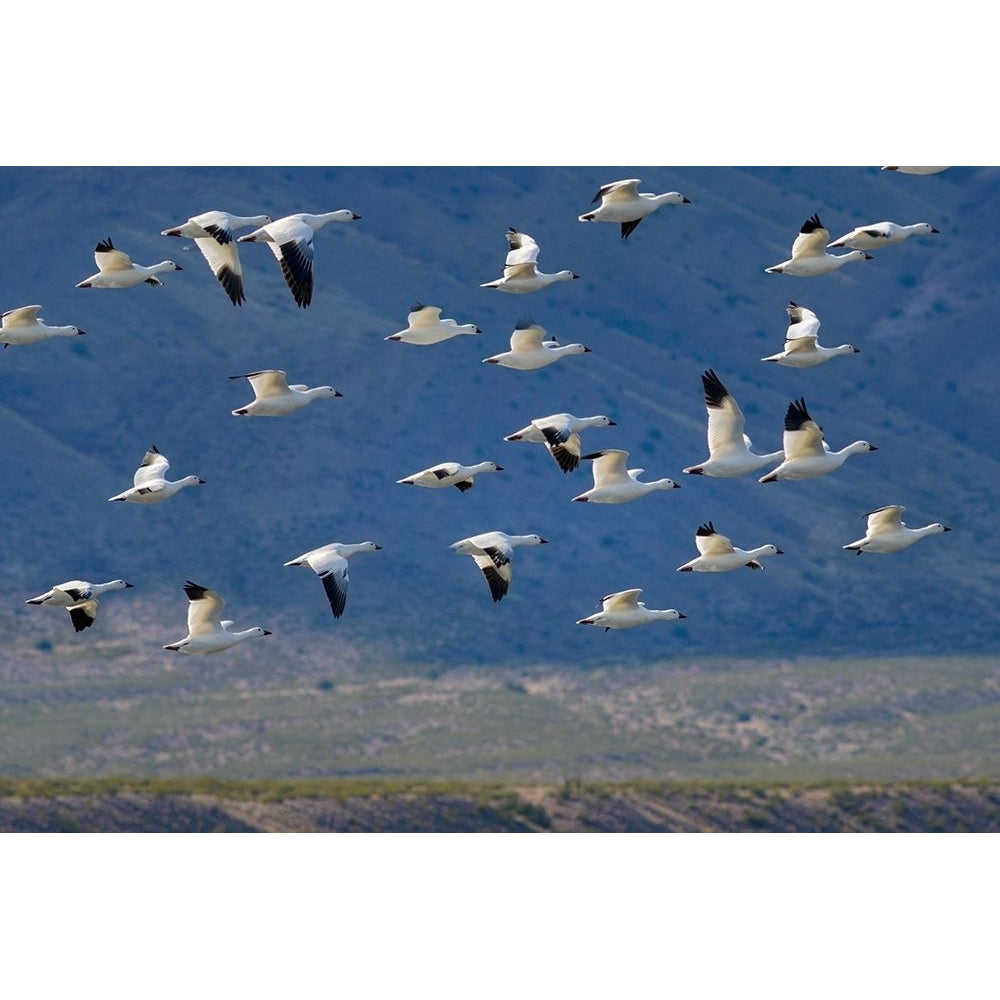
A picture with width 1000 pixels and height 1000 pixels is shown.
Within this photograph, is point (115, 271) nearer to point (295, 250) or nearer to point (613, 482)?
point (295, 250)

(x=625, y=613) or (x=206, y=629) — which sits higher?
(x=206, y=629)

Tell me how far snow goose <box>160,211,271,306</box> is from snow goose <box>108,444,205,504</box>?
7.96 feet

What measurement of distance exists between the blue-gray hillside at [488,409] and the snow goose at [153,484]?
149 ft

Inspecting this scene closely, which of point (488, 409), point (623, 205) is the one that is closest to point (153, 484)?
point (623, 205)

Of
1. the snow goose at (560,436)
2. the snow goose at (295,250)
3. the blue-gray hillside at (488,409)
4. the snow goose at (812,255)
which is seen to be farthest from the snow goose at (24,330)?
the blue-gray hillside at (488,409)

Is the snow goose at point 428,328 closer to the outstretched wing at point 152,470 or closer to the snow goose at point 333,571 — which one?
the snow goose at point 333,571

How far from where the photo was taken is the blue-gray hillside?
8531 centimetres

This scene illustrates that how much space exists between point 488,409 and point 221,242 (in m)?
58.1

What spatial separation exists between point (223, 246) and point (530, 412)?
56.9 meters

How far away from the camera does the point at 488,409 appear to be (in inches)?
3602

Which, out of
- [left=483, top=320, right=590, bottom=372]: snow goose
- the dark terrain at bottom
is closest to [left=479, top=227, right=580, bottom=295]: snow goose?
[left=483, top=320, right=590, bottom=372]: snow goose

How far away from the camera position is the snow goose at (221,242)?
33.5 meters

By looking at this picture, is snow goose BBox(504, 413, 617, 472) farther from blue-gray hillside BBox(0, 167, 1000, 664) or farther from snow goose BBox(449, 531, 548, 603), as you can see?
blue-gray hillside BBox(0, 167, 1000, 664)

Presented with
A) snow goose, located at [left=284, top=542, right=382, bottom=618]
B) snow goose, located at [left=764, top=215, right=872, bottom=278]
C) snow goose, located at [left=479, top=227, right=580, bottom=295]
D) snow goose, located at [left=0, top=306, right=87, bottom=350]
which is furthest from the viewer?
snow goose, located at [left=0, top=306, right=87, bottom=350]
